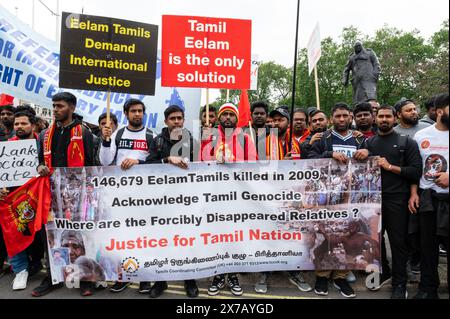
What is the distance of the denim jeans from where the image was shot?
14.1 ft

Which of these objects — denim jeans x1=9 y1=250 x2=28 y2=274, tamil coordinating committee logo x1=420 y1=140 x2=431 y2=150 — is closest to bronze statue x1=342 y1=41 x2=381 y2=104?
tamil coordinating committee logo x1=420 y1=140 x2=431 y2=150

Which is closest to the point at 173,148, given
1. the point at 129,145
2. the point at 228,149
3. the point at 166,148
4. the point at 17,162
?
the point at 166,148

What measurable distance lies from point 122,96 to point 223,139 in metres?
3.43

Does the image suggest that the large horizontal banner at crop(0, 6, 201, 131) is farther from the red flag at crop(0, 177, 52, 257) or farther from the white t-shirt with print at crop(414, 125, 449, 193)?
Result: the white t-shirt with print at crop(414, 125, 449, 193)

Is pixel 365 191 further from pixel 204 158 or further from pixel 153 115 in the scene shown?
pixel 153 115

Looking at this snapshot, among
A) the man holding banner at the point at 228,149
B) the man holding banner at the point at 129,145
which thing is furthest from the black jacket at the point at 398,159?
the man holding banner at the point at 129,145

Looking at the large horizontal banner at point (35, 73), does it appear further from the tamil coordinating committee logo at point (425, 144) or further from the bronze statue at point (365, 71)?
the tamil coordinating committee logo at point (425, 144)

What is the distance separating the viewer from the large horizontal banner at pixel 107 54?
3967 millimetres

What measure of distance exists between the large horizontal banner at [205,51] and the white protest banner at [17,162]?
165cm

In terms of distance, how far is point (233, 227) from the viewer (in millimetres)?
3922

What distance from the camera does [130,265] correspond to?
3.90 m

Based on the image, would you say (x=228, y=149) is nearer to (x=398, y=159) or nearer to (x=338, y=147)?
(x=338, y=147)
